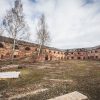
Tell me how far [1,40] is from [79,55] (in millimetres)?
36517

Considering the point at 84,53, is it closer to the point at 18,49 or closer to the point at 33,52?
the point at 33,52

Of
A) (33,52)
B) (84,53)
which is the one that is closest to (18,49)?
(33,52)

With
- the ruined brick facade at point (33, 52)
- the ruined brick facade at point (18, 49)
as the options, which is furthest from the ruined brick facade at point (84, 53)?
the ruined brick facade at point (18, 49)

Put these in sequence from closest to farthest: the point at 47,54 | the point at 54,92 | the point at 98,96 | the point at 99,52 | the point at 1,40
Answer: the point at 98,96
the point at 54,92
the point at 1,40
the point at 47,54
the point at 99,52

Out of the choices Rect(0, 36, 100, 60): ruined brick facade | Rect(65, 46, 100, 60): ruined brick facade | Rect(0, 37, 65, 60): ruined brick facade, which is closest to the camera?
Rect(0, 37, 65, 60): ruined brick facade

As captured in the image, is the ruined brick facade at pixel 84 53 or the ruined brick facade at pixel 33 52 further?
the ruined brick facade at pixel 84 53

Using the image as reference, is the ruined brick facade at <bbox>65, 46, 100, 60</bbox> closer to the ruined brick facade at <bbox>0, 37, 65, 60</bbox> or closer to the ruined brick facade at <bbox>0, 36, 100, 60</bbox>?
the ruined brick facade at <bbox>0, 36, 100, 60</bbox>

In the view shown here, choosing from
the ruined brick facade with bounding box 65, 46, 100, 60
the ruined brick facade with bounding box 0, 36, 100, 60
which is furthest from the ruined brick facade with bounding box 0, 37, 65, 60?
the ruined brick facade with bounding box 65, 46, 100, 60

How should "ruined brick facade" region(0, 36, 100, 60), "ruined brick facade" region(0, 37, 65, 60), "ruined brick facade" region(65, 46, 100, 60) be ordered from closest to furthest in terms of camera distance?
"ruined brick facade" region(0, 37, 65, 60) → "ruined brick facade" region(0, 36, 100, 60) → "ruined brick facade" region(65, 46, 100, 60)

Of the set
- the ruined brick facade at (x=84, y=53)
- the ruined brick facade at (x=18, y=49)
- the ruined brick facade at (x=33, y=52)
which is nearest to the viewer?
the ruined brick facade at (x=18, y=49)

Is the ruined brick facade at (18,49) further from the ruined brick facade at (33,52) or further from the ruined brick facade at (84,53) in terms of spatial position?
the ruined brick facade at (84,53)

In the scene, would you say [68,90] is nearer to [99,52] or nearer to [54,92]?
[54,92]

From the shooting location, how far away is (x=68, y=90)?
19.7ft

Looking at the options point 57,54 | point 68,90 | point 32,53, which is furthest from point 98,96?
point 57,54
